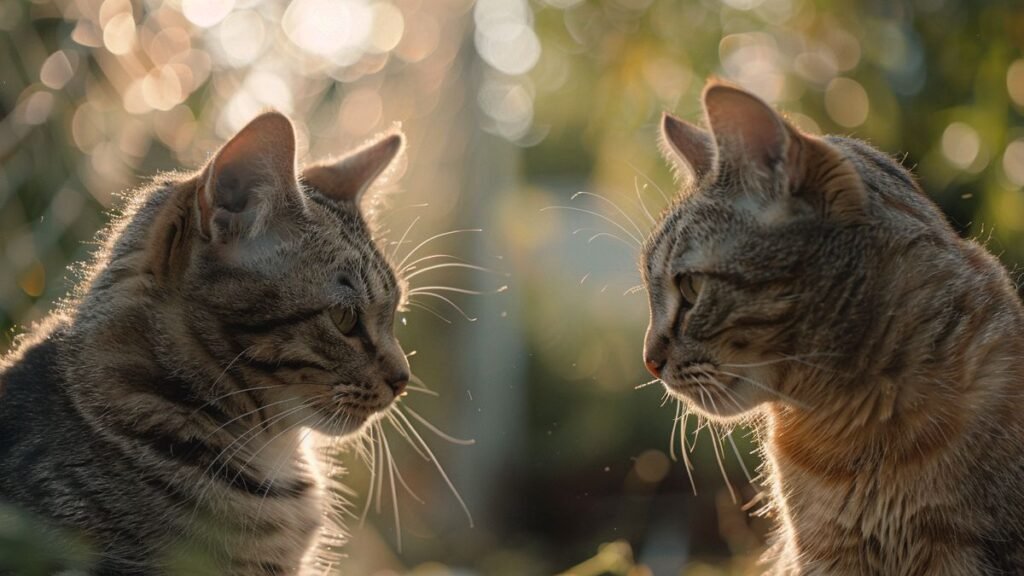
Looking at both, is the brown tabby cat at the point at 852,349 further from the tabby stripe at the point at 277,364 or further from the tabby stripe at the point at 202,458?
the tabby stripe at the point at 202,458

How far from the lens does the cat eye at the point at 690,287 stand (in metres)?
1.99

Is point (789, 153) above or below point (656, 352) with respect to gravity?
above

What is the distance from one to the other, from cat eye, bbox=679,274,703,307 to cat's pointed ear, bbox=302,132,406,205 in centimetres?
77

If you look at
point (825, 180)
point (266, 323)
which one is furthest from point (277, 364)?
point (825, 180)

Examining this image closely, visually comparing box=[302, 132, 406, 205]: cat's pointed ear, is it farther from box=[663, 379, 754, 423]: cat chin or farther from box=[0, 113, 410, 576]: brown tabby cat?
box=[663, 379, 754, 423]: cat chin

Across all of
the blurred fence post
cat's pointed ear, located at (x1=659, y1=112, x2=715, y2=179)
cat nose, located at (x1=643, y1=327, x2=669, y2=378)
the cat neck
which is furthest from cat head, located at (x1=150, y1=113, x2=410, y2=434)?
the blurred fence post

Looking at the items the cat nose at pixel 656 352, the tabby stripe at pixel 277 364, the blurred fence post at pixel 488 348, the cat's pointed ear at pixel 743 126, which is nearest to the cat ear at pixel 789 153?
the cat's pointed ear at pixel 743 126

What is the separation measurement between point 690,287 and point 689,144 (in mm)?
359

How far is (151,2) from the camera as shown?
4.14 m

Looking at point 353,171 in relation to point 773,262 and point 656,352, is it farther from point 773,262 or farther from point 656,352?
point 773,262

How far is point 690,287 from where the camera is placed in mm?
2008

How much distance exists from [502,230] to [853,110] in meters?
2.79

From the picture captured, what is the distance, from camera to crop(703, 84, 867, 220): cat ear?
1848 millimetres

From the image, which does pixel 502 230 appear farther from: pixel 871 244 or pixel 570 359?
pixel 871 244
